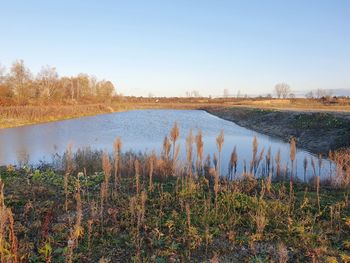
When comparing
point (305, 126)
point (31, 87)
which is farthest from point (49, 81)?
point (305, 126)

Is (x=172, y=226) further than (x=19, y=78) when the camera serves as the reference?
No

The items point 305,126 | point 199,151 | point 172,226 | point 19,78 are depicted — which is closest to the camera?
point 172,226

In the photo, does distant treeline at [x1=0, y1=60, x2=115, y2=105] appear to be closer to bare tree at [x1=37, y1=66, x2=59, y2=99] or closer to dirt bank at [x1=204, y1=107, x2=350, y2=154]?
bare tree at [x1=37, y1=66, x2=59, y2=99]

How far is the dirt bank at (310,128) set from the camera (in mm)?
20703

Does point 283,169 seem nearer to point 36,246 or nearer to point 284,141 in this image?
point 36,246

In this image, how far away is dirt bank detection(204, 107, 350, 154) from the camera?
20703 mm

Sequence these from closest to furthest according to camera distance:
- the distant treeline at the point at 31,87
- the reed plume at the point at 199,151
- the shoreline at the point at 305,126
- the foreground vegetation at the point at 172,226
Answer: the foreground vegetation at the point at 172,226
the reed plume at the point at 199,151
the shoreline at the point at 305,126
the distant treeline at the point at 31,87

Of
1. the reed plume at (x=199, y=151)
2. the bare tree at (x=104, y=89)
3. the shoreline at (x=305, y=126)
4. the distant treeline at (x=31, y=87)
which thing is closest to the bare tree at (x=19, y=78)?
the distant treeline at (x=31, y=87)

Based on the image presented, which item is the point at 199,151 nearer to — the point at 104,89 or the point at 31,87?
the point at 31,87

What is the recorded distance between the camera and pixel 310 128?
83.9 feet

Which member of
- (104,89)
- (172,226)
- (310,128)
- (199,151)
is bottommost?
(310,128)

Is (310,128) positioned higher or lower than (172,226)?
lower

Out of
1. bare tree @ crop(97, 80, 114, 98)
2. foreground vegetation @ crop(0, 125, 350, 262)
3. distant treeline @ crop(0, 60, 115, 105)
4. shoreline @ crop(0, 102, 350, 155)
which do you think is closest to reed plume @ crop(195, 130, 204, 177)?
foreground vegetation @ crop(0, 125, 350, 262)

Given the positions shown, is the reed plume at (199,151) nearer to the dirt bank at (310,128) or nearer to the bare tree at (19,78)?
the dirt bank at (310,128)
